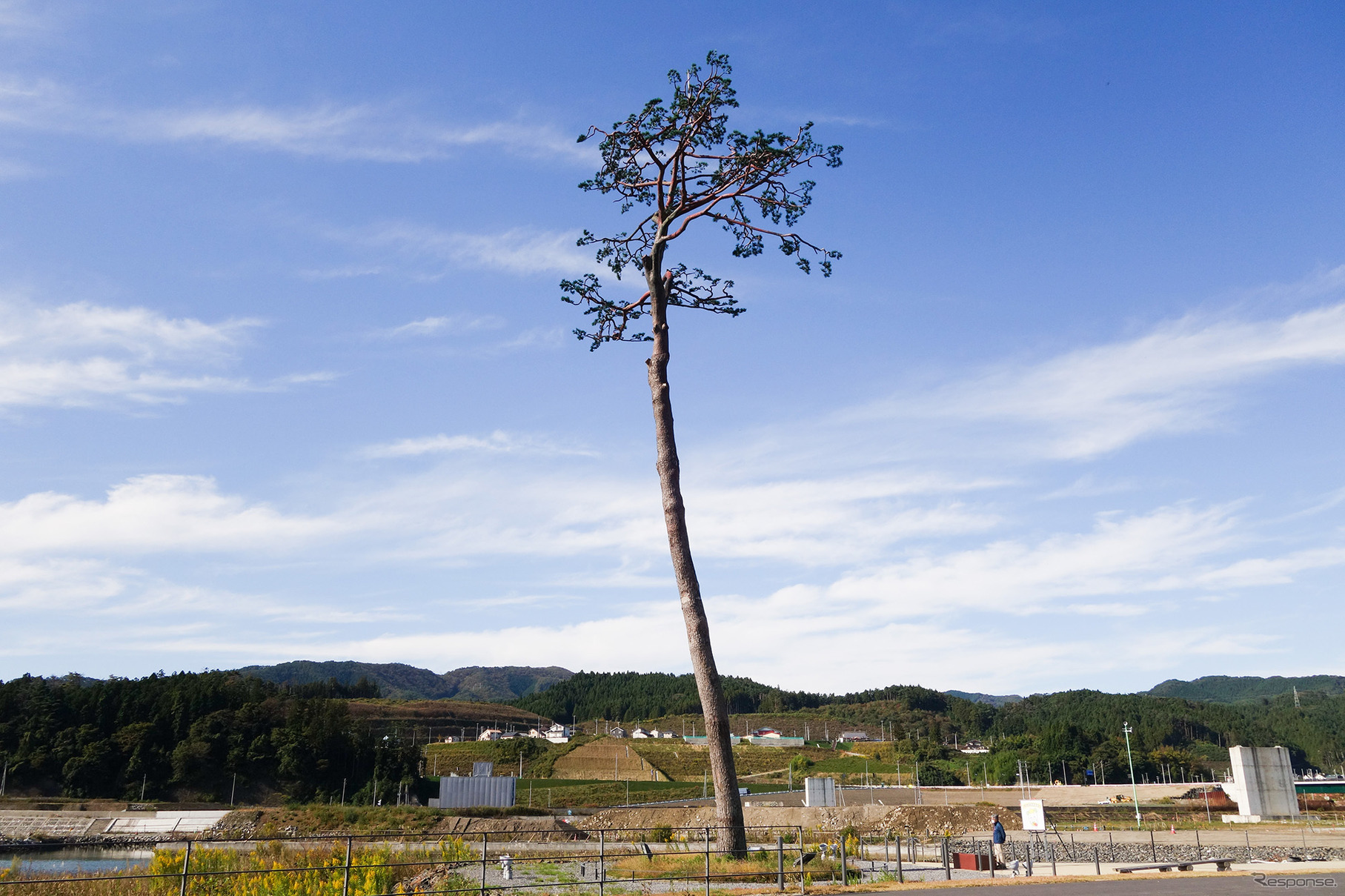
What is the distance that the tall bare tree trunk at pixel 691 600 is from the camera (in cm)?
1783

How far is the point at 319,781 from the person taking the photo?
97.6 metres

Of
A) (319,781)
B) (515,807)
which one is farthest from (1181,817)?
(319,781)

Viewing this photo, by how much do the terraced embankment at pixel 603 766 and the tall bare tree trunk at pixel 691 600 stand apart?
11466 cm

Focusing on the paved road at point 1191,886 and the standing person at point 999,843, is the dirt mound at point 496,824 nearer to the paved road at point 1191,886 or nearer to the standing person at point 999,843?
the standing person at point 999,843

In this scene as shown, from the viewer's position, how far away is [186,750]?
313 feet

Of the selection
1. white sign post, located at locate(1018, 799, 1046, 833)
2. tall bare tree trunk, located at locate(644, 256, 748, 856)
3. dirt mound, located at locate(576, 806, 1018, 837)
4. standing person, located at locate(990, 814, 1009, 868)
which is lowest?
dirt mound, located at locate(576, 806, 1018, 837)

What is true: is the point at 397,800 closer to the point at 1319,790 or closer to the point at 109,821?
the point at 109,821

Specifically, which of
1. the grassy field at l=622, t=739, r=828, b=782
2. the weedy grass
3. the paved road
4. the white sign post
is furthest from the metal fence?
the grassy field at l=622, t=739, r=828, b=782

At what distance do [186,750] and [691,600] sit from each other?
3810 inches

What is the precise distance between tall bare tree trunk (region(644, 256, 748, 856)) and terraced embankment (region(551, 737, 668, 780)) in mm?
114663

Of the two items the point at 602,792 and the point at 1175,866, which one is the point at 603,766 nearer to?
the point at 602,792

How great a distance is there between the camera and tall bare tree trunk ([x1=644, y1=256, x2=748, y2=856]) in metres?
17.8

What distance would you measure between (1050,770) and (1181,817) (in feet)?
238

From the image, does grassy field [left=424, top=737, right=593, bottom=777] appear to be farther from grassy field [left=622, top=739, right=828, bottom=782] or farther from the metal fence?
the metal fence
